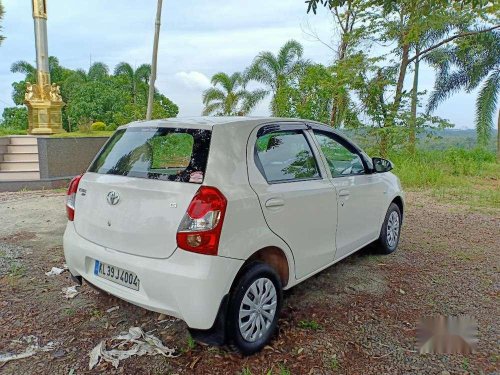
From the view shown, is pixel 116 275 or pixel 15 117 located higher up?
pixel 15 117

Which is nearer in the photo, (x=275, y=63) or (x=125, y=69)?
(x=275, y=63)

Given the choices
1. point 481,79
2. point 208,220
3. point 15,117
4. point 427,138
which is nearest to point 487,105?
point 481,79

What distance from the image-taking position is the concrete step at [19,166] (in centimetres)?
957

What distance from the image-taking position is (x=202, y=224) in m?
2.27

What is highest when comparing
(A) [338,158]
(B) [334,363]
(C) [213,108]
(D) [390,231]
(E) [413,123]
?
(C) [213,108]

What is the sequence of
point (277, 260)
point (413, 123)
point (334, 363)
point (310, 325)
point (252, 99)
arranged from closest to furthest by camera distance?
point (334, 363) → point (277, 260) → point (310, 325) → point (413, 123) → point (252, 99)

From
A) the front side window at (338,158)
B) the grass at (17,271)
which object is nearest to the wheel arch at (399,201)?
the front side window at (338,158)

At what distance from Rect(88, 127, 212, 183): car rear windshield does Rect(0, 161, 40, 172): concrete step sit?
25.5ft

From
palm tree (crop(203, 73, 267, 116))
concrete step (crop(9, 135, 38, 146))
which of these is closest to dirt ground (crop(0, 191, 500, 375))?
concrete step (crop(9, 135, 38, 146))

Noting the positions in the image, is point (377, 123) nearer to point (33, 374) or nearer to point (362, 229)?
point (362, 229)

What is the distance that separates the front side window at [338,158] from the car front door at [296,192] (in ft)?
0.60

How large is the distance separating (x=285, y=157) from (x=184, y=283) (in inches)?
48.1

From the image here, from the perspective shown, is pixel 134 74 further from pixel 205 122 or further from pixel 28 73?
pixel 205 122

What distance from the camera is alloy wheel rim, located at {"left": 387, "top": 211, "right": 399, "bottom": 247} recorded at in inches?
175
